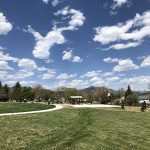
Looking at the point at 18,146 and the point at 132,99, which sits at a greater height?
the point at 132,99

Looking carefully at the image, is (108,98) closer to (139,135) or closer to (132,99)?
(132,99)

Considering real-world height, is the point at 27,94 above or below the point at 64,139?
above

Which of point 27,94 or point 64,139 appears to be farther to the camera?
point 27,94

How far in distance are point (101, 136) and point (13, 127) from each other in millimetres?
6493

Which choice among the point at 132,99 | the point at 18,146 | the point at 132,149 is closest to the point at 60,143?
the point at 18,146

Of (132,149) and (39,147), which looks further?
(132,149)

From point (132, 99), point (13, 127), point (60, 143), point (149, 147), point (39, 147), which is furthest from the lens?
point (132, 99)

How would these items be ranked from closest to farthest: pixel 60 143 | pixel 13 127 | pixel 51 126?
1. pixel 60 143
2. pixel 13 127
3. pixel 51 126

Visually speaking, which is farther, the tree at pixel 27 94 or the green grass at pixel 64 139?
the tree at pixel 27 94

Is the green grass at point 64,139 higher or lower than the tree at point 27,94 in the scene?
lower

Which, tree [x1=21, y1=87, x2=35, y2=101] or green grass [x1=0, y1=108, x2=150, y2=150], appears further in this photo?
tree [x1=21, y1=87, x2=35, y2=101]

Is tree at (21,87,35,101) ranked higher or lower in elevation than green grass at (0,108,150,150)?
higher

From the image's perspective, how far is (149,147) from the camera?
70.0 feet

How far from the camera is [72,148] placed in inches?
711
